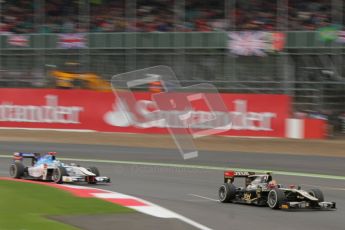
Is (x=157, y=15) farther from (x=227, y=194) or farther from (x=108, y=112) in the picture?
(x=227, y=194)

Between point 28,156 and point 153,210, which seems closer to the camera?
point 153,210

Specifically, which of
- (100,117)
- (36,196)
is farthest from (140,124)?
(36,196)

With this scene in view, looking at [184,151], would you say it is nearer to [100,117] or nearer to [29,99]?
[100,117]

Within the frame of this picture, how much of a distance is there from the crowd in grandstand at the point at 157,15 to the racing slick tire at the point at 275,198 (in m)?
18.2

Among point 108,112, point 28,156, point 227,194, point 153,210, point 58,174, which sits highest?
point 108,112

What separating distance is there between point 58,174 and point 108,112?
14370 millimetres

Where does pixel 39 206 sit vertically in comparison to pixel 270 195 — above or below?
below

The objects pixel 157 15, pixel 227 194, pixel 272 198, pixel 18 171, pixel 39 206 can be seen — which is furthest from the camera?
pixel 157 15

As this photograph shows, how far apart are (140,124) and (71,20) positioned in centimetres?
756

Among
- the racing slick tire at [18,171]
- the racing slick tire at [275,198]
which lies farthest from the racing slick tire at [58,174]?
the racing slick tire at [275,198]

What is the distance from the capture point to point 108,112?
27094 mm

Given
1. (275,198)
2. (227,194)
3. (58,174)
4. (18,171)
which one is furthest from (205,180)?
(275,198)

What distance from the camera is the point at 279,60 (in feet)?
88.5

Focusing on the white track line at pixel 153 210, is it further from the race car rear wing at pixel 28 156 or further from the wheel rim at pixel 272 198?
the race car rear wing at pixel 28 156
